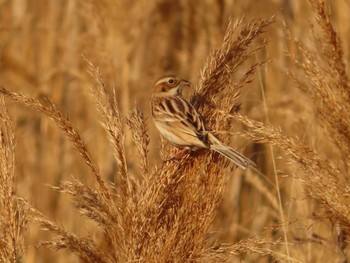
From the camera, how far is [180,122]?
354 centimetres

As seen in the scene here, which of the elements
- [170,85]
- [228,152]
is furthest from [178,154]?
[170,85]

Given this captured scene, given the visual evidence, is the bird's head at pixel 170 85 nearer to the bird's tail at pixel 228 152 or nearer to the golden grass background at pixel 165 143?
the golden grass background at pixel 165 143

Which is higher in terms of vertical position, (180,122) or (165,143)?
(180,122)

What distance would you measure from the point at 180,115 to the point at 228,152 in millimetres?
719

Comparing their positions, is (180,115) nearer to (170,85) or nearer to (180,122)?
(180,122)

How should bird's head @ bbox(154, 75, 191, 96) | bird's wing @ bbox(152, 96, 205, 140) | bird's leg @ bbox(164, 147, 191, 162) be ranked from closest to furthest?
bird's leg @ bbox(164, 147, 191, 162) → bird's wing @ bbox(152, 96, 205, 140) → bird's head @ bbox(154, 75, 191, 96)

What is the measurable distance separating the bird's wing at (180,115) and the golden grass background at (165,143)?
89 millimetres

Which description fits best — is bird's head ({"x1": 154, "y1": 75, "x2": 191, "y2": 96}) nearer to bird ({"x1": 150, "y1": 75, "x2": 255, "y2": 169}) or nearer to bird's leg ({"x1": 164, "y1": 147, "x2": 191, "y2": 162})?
bird ({"x1": 150, "y1": 75, "x2": 255, "y2": 169})

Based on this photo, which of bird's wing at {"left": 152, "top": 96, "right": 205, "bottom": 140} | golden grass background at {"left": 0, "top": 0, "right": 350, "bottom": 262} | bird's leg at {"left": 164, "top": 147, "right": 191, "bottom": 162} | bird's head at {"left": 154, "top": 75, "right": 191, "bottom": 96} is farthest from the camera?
bird's head at {"left": 154, "top": 75, "right": 191, "bottom": 96}

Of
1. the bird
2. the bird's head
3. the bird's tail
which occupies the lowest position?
the bird's tail

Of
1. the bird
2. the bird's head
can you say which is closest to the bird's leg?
the bird

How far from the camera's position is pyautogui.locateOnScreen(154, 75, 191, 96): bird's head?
3.85m

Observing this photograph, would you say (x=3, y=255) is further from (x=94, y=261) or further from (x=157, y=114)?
(x=157, y=114)

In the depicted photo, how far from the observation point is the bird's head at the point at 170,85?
3848mm
